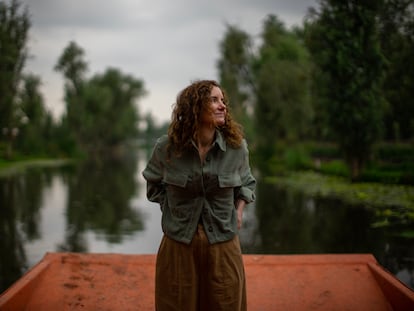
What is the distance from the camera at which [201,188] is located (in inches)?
84.5

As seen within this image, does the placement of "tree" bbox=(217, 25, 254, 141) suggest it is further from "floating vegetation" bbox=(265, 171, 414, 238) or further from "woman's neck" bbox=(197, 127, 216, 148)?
"woman's neck" bbox=(197, 127, 216, 148)

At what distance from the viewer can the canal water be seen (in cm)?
576

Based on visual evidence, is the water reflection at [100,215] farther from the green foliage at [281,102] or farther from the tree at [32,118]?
the tree at [32,118]

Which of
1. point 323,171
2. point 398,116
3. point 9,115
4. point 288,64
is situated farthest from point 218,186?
point 9,115

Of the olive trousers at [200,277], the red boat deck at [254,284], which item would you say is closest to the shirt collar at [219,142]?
the olive trousers at [200,277]

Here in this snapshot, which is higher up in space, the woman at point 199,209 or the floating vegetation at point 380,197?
the woman at point 199,209

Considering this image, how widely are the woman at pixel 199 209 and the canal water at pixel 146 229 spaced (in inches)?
121

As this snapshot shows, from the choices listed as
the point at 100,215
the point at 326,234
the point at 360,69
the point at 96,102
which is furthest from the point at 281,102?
the point at 96,102

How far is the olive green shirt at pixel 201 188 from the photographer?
2.13m

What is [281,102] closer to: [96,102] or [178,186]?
[178,186]

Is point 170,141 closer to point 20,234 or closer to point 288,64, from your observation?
point 20,234

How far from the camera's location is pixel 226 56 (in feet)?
85.4

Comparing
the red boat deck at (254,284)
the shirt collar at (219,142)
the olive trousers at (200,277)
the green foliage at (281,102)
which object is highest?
the green foliage at (281,102)

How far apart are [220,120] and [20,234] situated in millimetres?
6172
